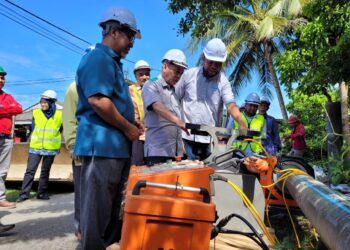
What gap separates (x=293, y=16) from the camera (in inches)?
803

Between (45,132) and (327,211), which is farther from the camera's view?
(45,132)

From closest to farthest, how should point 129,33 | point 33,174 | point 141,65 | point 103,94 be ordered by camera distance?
point 103,94
point 129,33
point 141,65
point 33,174

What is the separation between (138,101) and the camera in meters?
5.13

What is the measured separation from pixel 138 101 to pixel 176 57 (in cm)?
139

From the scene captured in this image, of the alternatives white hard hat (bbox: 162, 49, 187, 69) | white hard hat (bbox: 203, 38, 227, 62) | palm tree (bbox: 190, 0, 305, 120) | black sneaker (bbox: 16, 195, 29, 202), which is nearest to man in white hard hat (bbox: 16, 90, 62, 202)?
black sneaker (bbox: 16, 195, 29, 202)

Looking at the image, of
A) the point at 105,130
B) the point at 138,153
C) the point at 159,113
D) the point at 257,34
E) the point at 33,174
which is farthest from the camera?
the point at 257,34

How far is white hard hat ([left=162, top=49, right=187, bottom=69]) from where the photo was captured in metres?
3.86

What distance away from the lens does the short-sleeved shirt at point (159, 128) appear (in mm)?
3977

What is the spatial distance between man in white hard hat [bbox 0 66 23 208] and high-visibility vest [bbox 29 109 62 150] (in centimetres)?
136

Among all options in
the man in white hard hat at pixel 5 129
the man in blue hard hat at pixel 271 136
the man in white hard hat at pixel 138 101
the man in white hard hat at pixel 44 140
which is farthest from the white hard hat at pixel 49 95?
the man in blue hard hat at pixel 271 136

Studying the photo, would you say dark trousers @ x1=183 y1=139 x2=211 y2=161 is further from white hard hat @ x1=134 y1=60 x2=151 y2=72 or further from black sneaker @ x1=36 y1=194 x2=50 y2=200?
black sneaker @ x1=36 y1=194 x2=50 y2=200

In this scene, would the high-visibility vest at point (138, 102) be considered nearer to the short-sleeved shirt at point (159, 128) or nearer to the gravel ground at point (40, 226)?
the short-sleeved shirt at point (159, 128)

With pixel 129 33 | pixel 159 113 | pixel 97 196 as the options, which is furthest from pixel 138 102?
pixel 97 196

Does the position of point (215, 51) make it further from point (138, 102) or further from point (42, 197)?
point (42, 197)
